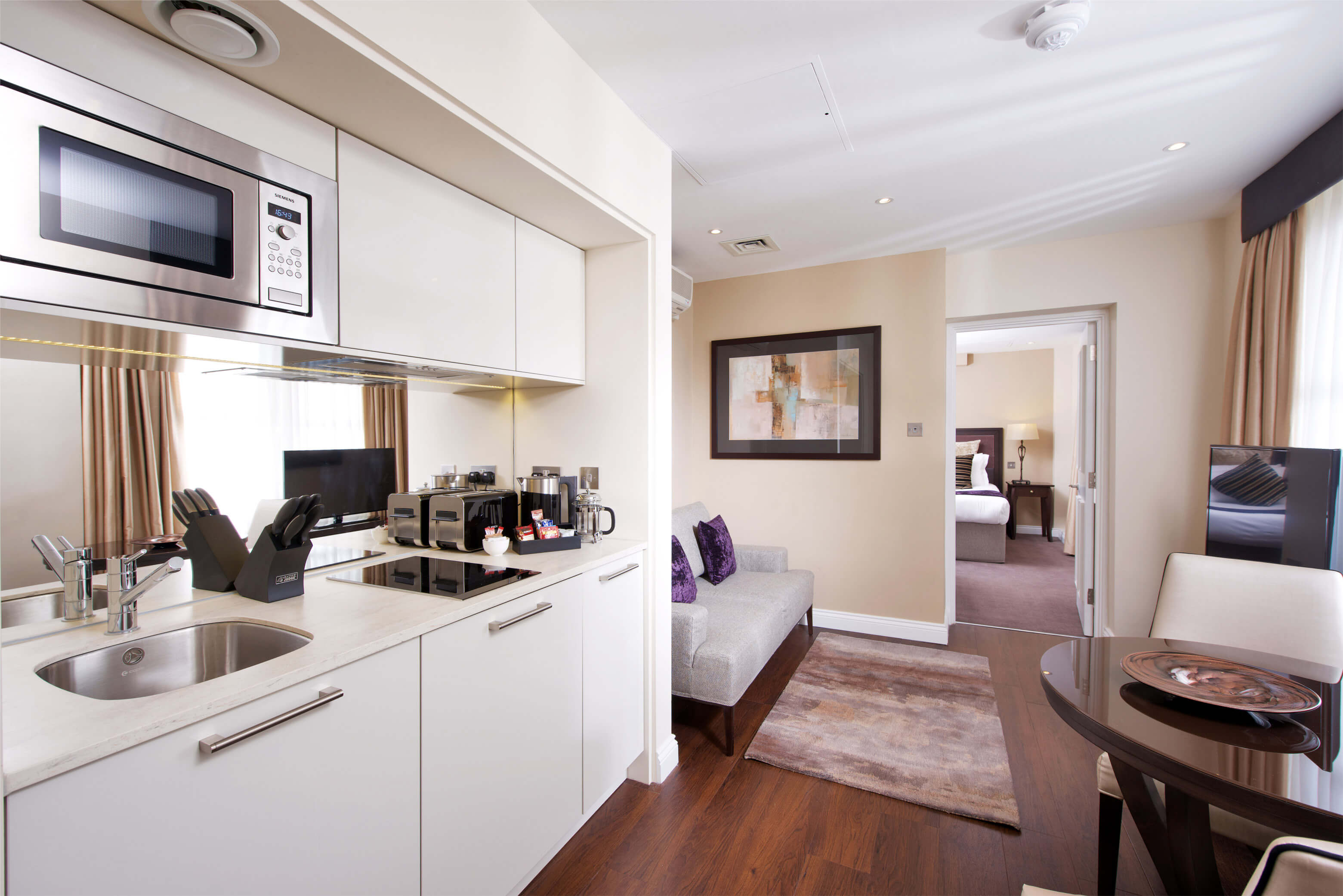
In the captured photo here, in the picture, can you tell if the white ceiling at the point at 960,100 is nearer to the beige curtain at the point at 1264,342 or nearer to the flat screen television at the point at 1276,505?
the beige curtain at the point at 1264,342

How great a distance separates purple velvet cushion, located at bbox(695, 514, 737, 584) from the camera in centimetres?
336

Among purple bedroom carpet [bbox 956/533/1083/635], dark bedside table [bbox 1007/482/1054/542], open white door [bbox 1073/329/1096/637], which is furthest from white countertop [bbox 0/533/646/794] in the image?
dark bedside table [bbox 1007/482/1054/542]

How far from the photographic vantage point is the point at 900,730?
2.47 m

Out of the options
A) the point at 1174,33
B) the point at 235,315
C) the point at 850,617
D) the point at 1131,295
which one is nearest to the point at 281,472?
the point at 235,315

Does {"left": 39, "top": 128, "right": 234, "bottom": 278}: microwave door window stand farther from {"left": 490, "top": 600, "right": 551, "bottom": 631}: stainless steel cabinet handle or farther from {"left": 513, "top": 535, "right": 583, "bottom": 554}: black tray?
{"left": 513, "top": 535, "right": 583, "bottom": 554}: black tray

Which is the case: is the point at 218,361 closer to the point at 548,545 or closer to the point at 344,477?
the point at 344,477

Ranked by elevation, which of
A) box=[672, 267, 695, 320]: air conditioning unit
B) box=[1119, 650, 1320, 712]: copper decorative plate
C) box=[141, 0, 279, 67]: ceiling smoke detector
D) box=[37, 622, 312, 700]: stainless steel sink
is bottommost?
box=[1119, 650, 1320, 712]: copper decorative plate

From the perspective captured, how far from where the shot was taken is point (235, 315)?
1140 millimetres

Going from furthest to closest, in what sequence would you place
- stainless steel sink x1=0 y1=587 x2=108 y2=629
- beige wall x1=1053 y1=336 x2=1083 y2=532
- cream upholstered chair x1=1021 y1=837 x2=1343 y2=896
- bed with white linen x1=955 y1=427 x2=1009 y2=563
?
beige wall x1=1053 y1=336 x2=1083 y2=532 → bed with white linen x1=955 y1=427 x2=1009 y2=563 → stainless steel sink x1=0 y1=587 x2=108 y2=629 → cream upholstered chair x1=1021 y1=837 x2=1343 y2=896

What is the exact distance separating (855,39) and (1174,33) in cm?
97

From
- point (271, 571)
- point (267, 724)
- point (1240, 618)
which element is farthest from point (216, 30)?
point (1240, 618)

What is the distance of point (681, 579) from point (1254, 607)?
2.10 m

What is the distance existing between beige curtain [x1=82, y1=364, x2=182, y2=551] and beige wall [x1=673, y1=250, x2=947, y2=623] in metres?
3.13

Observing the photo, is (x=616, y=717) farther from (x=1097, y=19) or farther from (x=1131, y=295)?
(x=1131, y=295)
